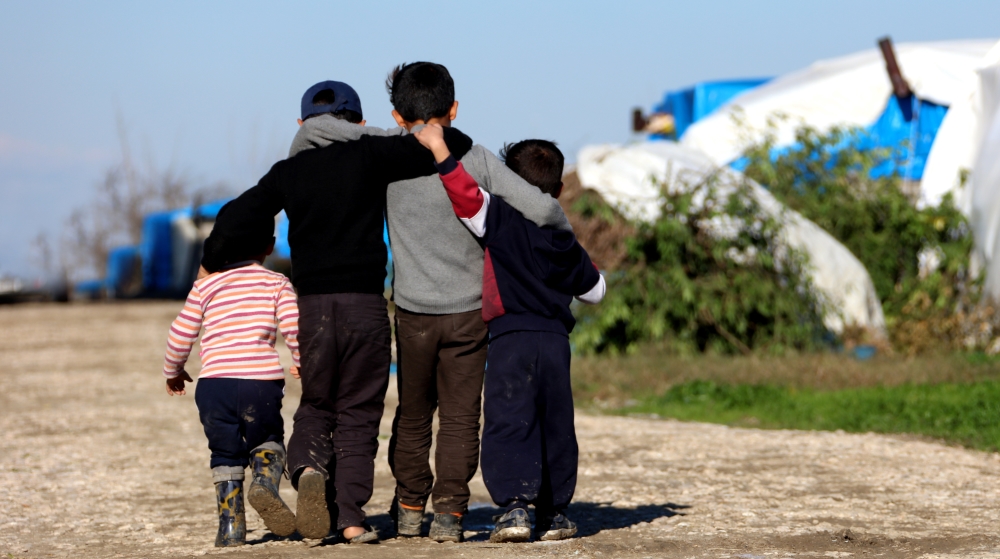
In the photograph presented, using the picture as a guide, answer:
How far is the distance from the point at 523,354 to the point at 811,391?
18.5 ft

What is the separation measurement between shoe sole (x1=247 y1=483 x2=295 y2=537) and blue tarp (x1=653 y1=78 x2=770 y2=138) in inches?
680

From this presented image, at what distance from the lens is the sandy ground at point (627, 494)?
4.04m

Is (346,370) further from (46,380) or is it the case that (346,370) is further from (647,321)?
(46,380)

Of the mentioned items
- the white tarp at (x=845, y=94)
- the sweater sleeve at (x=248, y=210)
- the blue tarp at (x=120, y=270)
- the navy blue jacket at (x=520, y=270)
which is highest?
the white tarp at (x=845, y=94)

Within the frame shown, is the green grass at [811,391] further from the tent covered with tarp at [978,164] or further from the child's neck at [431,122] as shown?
the child's neck at [431,122]

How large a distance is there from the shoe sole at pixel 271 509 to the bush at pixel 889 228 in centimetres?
835

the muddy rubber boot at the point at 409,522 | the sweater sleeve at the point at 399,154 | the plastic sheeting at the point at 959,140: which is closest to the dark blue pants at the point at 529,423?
the muddy rubber boot at the point at 409,522

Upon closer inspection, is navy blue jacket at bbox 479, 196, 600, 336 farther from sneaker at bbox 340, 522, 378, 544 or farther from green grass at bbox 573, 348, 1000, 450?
green grass at bbox 573, 348, 1000, 450

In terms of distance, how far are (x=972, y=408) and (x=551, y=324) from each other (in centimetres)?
487

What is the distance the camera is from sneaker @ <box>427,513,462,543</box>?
159 inches

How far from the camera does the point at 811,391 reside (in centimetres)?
904

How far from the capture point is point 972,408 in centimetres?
777

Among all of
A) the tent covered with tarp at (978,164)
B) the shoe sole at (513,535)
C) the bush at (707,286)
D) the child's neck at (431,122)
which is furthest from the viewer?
the tent covered with tarp at (978,164)

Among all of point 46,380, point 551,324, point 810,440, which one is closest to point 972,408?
point 810,440
